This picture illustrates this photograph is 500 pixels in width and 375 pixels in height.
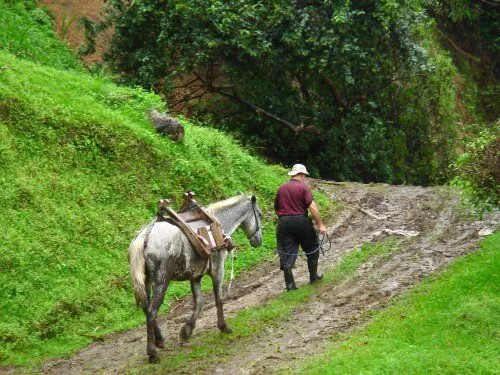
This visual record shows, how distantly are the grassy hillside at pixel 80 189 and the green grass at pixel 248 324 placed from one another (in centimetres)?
194

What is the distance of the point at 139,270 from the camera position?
413 inches

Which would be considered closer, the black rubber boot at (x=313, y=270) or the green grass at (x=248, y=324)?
the green grass at (x=248, y=324)

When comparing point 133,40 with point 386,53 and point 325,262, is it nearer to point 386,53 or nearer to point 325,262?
point 386,53

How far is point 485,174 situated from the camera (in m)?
11.9

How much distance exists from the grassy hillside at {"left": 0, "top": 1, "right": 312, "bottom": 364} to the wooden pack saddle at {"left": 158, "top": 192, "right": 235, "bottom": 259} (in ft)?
8.19

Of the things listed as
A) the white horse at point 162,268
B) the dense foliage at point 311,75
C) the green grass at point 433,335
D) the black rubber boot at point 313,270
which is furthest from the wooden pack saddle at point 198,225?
the dense foliage at point 311,75

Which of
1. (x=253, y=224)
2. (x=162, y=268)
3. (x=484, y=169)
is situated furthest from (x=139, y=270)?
(x=484, y=169)

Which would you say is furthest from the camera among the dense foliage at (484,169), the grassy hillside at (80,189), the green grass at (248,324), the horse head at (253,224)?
the horse head at (253,224)

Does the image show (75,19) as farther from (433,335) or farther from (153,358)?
(433,335)

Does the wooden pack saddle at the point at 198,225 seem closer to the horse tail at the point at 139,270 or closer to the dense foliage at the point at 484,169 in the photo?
the horse tail at the point at 139,270

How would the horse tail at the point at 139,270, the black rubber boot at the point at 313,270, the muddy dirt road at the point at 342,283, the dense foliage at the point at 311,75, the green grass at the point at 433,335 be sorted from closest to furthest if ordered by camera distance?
the green grass at the point at 433,335 < the horse tail at the point at 139,270 < the muddy dirt road at the point at 342,283 < the black rubber boot at the point at 313,270 < the dense foliage at the point at 311,75

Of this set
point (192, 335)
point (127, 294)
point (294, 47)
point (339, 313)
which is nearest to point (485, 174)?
point (339, 313)

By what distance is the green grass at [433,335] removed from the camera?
9539mm

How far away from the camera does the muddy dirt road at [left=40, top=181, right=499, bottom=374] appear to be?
1091 centimetres
